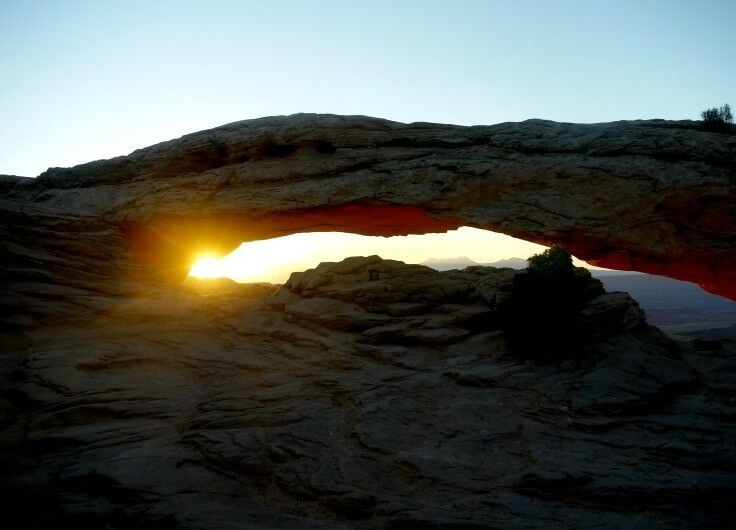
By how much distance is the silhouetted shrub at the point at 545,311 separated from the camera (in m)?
16.8

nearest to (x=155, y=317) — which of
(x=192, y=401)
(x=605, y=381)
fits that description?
(x=192, y=401)

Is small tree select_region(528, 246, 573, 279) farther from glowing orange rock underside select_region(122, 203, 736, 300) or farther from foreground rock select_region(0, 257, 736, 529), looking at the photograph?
glowing orange rock underside select_region(122, 203, 736, 300)

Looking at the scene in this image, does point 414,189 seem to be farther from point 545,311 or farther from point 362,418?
point 362,418

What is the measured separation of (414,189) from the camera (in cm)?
2192

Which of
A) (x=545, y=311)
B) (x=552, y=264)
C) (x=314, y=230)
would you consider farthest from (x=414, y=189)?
(x=545, y=311)

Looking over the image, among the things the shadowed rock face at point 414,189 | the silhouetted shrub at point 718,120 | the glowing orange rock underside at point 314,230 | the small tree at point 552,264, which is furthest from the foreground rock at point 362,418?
the silhouetted shrub at point 718,120

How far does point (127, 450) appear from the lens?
435 inches

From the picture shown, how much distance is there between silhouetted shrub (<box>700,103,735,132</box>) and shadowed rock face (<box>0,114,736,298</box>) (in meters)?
0.76

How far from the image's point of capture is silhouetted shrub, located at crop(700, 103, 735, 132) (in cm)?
2028

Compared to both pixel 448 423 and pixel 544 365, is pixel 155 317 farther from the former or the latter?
pixel 544 365

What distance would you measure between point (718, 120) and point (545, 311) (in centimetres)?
1381

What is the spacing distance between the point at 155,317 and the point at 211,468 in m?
11.5

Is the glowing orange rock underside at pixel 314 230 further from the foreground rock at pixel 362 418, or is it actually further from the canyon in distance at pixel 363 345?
the foreground rock at pixel 362 418

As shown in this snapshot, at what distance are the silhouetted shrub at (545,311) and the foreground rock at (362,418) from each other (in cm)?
59
